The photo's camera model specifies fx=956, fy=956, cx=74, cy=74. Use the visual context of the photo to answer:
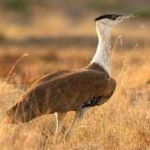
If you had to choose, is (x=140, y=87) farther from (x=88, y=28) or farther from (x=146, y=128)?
(x=88, y=28)

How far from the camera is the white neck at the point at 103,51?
346 inches

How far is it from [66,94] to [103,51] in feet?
2.74

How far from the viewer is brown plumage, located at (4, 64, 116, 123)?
26.4 ft

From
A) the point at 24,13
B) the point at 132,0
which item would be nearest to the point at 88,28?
the point at 24,13

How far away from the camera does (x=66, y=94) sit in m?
8.27

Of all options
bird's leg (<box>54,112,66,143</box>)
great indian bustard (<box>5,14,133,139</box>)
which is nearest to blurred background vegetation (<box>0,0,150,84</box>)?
great indian bustard (<box>5,14,133,139</box>)

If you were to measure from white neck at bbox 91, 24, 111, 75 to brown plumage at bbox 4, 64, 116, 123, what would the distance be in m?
0.13

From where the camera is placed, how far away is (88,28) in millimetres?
28203

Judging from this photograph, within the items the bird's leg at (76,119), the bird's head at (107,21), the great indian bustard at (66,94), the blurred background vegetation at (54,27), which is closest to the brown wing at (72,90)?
the great indian bustard at (66,94)

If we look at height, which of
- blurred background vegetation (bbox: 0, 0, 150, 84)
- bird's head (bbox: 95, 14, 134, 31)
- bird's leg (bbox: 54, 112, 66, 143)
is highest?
bird's head (bbox: 95, 14, 134, 31)

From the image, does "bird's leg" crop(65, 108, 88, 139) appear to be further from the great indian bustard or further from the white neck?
the white neck

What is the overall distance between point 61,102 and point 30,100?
26cm

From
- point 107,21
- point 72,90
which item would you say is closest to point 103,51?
Answer: point 107,21

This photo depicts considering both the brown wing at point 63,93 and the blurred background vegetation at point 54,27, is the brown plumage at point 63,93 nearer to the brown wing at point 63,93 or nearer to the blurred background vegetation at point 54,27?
the brown wing at point 63,93
